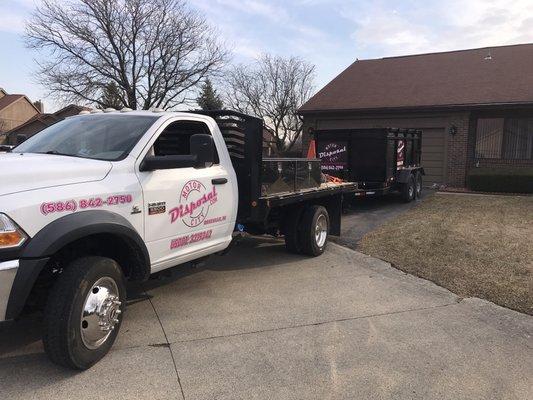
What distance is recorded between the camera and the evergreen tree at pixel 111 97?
2775 centimetres

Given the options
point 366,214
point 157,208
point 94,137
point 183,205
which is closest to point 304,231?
point 183,205

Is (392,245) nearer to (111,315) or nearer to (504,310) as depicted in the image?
(504,310)

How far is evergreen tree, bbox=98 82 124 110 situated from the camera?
27.8 metres

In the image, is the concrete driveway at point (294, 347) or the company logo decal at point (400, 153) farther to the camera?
the company logo decal at point (400, 153)

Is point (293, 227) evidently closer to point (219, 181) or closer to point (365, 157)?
point (219, 181)

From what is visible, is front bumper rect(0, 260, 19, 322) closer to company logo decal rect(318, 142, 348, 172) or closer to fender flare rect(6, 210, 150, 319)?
fender flare rect(6, 210, 150, 319)

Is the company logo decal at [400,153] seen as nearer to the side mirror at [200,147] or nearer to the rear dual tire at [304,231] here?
the rear dual tire at [304,231]

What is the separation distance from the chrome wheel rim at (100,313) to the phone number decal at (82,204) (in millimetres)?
566

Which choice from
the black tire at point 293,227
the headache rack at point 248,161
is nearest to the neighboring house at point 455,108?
the black tire at point 293,227

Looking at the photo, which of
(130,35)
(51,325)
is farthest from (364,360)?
(130,35)

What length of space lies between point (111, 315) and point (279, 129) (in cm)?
3741

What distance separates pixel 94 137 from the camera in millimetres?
4758

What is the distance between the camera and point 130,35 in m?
26.8

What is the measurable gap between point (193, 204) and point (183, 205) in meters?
0.17
